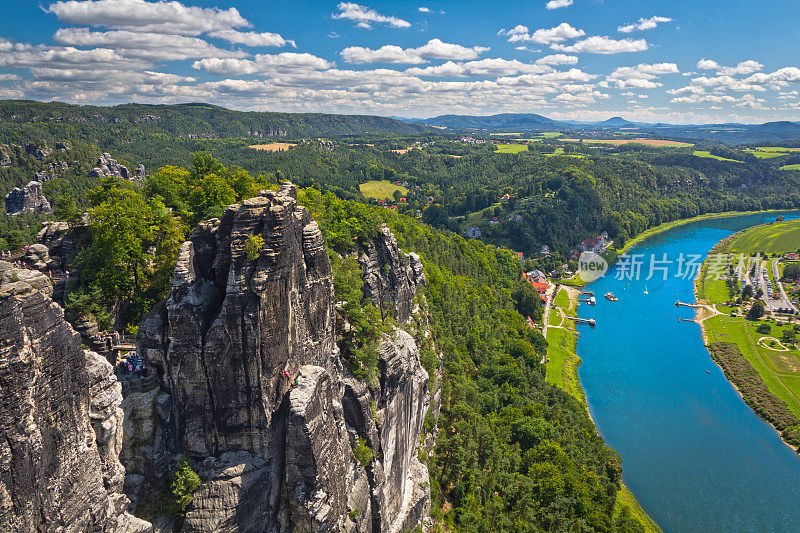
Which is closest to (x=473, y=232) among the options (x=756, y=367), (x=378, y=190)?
(x=378, y=190)

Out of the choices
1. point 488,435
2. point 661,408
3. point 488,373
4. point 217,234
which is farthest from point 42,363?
point 661,408

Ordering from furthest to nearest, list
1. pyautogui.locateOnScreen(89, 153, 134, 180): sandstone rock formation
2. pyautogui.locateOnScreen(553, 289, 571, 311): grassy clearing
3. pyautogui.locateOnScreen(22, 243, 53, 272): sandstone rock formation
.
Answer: pyautogui.locateOnScreen(553, 289, 571, 311): grassy clearing
pyautogui.locateOnScreen(89, 153, 134, 180): sandstone rock formation
pyautogui.locateOnScreen(22, 243, 53, 272): sandstone rock formation

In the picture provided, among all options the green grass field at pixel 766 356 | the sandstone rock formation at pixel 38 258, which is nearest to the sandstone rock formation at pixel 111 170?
the sandstone rock formation at pixel 38 258

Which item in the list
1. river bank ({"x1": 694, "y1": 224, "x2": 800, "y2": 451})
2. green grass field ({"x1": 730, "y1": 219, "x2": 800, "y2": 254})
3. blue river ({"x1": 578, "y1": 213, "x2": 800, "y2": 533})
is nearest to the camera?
blue river ({"x1": 578, "y1": 213, "x2": 800, "y2": 533})

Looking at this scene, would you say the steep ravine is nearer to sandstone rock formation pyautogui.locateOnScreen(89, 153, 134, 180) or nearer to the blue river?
the blue river

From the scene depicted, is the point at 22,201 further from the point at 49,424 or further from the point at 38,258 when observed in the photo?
the point at 49,424

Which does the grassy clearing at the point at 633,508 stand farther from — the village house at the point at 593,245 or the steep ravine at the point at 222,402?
the village house at the point at 593,245

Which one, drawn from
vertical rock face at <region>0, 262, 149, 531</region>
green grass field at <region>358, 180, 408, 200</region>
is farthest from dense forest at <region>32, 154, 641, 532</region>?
green grass field at <region>358, 180, 408, 200</region>
